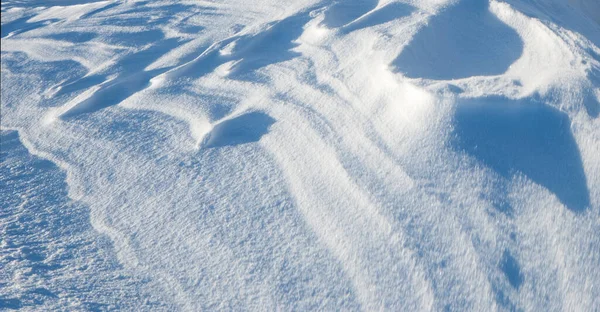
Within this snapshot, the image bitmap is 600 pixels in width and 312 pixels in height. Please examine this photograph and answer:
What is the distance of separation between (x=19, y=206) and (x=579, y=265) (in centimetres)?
114

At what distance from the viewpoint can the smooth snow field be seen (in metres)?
0.90

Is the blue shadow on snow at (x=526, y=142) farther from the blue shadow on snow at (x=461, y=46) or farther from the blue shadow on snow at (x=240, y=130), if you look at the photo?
the blue shadow on snow at (x=240, y=130)

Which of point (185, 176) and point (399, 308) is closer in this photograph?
point (399, 308)

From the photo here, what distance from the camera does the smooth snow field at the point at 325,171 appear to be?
0.90 m

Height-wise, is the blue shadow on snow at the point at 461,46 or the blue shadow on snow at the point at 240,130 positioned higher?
the blue shadow on snow at the point at 461,46

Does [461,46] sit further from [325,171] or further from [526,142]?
[325,171]

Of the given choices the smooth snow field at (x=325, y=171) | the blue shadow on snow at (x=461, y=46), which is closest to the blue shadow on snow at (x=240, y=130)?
the smooth snow field at (x=325, y=171)

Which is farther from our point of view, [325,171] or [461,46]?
[461,46]

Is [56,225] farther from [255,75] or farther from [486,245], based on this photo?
[486,245]

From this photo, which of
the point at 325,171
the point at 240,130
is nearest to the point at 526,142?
the point at 325,171

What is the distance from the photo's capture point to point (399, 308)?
0.85 metres

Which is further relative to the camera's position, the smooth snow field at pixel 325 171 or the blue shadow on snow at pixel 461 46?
the blue shadow on snow at pixel 461 46

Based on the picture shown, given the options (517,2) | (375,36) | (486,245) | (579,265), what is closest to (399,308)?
(486,245)

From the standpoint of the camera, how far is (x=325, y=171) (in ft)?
3.71
